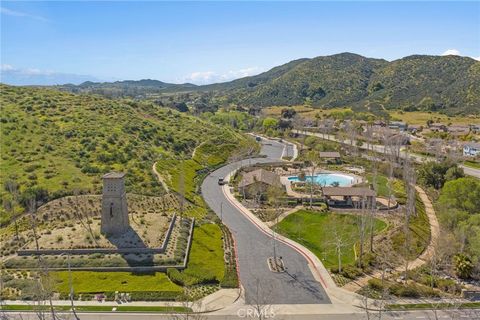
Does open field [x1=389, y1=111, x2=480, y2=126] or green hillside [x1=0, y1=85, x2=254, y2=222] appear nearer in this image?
green hillside [x1=0, y1=85, x2=254, y2=222]

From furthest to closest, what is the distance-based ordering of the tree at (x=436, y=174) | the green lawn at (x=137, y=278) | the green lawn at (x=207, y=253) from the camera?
the tree at (x=436, y=174)
the green lawn at (x=207, y=253)
the green lawn at (x=137, y=278)

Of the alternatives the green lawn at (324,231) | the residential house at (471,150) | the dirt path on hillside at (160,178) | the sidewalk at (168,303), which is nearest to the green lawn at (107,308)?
the sidewalk at (168,303)

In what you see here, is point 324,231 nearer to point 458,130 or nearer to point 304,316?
point 304,316

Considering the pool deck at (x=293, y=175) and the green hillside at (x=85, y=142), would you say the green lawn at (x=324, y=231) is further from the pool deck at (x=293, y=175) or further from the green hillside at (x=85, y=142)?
the green hillside at (x=85, y=142)

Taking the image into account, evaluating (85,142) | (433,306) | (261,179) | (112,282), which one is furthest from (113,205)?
(85,142)

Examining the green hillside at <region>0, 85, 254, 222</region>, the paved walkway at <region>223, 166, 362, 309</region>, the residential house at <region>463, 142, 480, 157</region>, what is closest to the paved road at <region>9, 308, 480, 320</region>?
the paved walkway at <region>223, 166, 362, 309</region>

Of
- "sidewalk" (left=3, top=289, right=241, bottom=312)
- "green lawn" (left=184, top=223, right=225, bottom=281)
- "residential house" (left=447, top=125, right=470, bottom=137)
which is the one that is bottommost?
"sidewalk" (left=3, top=289, right=241, bottom=312)

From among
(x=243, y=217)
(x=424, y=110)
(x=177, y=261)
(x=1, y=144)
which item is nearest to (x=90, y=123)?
(x=1, y=144)

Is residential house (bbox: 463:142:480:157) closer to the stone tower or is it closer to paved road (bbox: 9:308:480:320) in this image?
paved road (bbox: 9:308:480:320)
